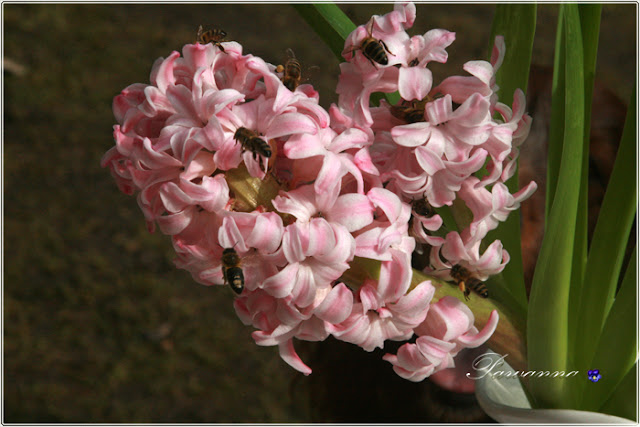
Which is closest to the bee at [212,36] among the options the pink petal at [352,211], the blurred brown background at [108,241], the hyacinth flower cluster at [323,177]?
the hyacinth flower cluster at [323,177]

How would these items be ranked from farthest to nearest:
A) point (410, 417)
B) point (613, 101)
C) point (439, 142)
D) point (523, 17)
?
point (410, 417)
point (613, 101)
point (523, 17)
point (439, 142)

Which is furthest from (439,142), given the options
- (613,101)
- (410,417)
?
(410,417)

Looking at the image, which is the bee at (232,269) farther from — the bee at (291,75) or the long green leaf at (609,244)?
the long green leaf at (609,244)

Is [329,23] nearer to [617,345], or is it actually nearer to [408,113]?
[408,113]

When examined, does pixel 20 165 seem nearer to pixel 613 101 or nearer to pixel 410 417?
pixel 410 417

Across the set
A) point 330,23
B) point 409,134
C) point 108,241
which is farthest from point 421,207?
point 108,241
